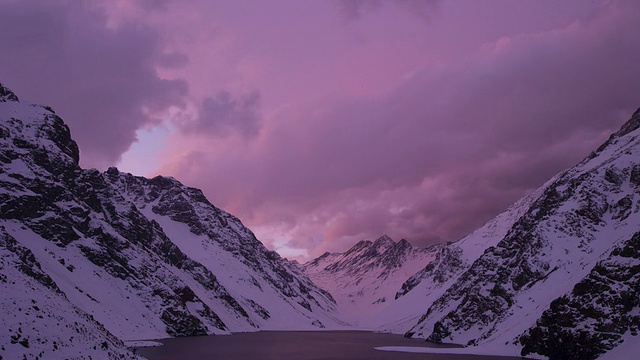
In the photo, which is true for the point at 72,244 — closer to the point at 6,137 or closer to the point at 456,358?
the point at 6,137

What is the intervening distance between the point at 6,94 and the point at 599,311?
178 metres

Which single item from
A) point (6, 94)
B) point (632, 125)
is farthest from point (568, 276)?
point (6, 94)

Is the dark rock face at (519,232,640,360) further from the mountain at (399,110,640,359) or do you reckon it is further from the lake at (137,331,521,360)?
the lake at (137,331,521,360)

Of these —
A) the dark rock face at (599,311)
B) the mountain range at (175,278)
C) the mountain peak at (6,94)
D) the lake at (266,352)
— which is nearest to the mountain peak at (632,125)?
the mountain range at (175,278)

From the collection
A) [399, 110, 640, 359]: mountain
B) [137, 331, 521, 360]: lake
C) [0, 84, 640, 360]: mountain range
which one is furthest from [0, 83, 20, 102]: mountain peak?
[399, 110, 640, 359]: mountain

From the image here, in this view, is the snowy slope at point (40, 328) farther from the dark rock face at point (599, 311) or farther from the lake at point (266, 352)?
the dark rock face at point (599, 311)

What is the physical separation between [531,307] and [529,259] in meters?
21.2

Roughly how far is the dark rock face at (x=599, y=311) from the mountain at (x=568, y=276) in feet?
0.39

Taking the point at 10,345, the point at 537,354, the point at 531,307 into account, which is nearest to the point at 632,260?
the point at 537,354

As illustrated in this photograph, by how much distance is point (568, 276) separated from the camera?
9919 centimetres

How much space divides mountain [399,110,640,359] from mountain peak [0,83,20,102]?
158 meters

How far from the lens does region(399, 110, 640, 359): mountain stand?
216 ft

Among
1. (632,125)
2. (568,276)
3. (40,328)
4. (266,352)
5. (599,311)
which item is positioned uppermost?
(632,125)

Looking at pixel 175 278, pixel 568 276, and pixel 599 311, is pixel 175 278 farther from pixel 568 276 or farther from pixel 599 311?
pixel 599 311
